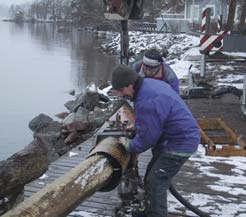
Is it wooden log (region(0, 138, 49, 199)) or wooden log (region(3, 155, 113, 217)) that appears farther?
wooden log (region(3, 155, 113, 217))

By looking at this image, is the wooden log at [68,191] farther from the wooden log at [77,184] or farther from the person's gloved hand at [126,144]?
the person's gloved hand at [126,144]

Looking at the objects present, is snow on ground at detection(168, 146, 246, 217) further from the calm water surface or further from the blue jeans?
the calm water surface

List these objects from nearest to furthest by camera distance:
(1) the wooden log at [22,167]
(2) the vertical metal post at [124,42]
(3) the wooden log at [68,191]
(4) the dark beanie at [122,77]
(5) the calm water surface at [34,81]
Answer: (1) the wooden log at [22,167] → (3) the wooden log at [68,191] → (4) the dark beanie at [122,77] → (2) the vertical metal post at [124,42] → (5) the calm water surface at [34,81]

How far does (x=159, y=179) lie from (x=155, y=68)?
4.96 ft

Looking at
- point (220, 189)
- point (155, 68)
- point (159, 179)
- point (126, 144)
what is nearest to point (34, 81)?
point (220, 189)

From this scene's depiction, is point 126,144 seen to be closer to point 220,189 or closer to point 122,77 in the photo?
point 122,77

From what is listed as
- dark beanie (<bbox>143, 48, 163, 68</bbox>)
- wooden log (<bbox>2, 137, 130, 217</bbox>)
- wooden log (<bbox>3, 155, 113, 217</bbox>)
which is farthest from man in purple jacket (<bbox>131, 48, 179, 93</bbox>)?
wooden log (<bbox>3, 155, 113, 217</bbox>)

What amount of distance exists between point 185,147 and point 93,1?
86.5m

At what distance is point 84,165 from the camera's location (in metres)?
4.10

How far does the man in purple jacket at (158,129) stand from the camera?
4273mm

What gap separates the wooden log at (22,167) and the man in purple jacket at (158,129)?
1.21 metres

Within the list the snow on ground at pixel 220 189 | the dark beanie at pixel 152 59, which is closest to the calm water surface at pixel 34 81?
the snow on ground at pixel 220 189

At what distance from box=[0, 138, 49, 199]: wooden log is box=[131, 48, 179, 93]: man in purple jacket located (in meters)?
2.51

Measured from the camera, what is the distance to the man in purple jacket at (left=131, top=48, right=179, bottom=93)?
5.57m
